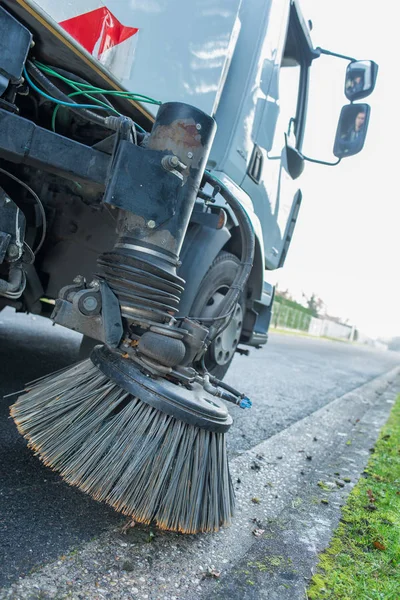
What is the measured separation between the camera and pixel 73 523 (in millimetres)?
1447

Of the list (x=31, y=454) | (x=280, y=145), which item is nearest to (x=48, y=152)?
(x=31, y=454)

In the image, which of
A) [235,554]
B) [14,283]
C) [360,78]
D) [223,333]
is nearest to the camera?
[235,554]

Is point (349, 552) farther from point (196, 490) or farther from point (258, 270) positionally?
point (258, 270)

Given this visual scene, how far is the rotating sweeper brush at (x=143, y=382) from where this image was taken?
1363mm

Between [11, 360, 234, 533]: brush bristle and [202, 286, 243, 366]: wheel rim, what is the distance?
39.6 inches

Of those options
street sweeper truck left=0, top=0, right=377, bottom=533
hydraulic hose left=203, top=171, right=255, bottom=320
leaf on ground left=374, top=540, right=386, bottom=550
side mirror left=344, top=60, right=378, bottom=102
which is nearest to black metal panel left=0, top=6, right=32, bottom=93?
street sweeper truck left=0, top=0, right=377, bottom=533

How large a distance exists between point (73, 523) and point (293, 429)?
2268 millimetres

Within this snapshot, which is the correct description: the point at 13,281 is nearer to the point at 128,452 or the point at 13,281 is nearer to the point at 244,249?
the point at 128,452

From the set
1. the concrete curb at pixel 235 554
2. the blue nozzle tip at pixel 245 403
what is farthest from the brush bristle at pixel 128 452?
the blue nozzle tip at pixel 245 403

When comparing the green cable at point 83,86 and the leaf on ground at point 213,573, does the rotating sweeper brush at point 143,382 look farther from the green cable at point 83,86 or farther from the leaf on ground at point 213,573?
the green cable at point 83,86

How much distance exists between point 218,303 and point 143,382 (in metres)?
1.13

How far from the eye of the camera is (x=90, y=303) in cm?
152

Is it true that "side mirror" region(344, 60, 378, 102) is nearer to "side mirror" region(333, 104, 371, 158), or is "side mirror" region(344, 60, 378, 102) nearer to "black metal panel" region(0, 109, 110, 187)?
"side mirror" region(333, 104, 371, 158)

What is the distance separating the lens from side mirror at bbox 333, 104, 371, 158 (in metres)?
3.60
